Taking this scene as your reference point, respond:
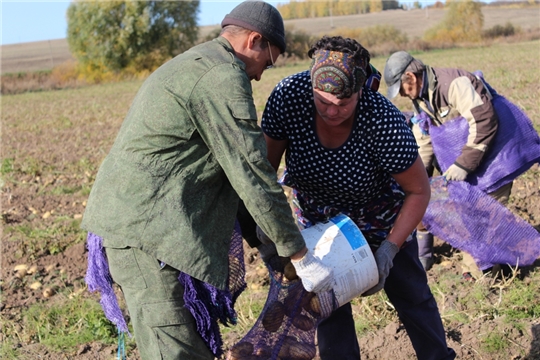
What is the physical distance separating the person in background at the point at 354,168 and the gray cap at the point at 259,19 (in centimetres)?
22

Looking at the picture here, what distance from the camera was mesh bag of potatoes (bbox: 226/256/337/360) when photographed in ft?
7.77

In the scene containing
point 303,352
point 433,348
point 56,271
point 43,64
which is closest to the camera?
point 303,352

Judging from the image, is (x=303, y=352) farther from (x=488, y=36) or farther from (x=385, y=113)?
(x=488, y=36)

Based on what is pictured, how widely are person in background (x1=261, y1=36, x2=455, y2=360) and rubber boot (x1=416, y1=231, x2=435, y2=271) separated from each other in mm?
1431

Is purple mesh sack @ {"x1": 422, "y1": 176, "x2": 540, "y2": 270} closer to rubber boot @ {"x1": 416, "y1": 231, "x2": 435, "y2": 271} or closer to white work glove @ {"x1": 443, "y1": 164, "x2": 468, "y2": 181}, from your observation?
white work glove @ {"x1": 443, "y1": 164, "x2": 468, "y2": 181}

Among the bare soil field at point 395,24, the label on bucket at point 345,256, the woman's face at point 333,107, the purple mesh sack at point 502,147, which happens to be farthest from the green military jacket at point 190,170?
the bare soil field at point 395,24

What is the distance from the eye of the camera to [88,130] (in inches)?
425

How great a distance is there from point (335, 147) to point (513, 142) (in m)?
1.94

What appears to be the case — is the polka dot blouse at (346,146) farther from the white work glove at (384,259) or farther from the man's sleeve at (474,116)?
the man's sleeve at (474,116)

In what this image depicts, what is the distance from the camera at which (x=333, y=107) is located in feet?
6.93

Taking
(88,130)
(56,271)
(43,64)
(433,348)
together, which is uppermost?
(433,348)

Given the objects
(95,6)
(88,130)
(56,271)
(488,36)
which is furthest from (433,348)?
(488,36)

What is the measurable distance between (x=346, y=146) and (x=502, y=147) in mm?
1888

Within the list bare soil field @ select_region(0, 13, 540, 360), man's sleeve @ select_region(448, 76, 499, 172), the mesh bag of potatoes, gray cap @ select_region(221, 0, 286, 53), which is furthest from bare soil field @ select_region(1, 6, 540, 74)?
gray cap @ select_region(221, 0, 286, 53)
